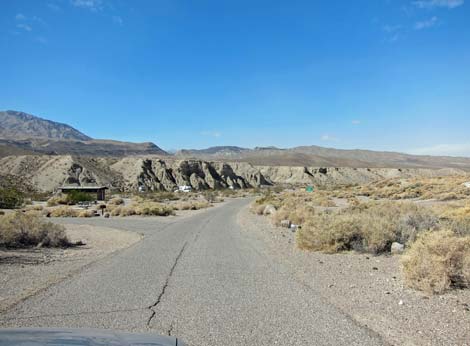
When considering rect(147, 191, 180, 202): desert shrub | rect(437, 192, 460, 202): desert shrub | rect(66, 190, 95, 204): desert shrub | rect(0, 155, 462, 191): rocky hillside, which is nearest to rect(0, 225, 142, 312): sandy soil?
rect(437, 192, 460, 202): desert shrub

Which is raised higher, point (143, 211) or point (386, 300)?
point (386, 300)

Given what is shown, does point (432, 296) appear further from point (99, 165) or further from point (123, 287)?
point (99, 165)

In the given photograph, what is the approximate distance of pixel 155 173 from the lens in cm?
11388

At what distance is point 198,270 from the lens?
10.7m

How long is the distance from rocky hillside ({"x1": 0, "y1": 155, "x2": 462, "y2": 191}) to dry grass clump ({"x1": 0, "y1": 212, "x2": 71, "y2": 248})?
73.6 meters

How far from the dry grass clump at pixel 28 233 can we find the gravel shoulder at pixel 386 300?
32.1 ft

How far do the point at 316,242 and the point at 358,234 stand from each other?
143 centimetres

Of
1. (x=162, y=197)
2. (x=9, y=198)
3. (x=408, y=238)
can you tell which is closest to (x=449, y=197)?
(x=408, y=238)

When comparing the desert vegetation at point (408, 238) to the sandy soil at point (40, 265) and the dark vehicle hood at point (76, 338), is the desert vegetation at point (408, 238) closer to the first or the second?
the dark vehicle hood at point (76, 338)

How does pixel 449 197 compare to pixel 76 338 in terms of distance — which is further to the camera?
pixel 449 197

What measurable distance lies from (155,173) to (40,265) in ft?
337

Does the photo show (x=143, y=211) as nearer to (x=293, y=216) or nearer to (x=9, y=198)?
(x=9, y=198)

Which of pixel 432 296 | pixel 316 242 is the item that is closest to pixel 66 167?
pixel 316 242

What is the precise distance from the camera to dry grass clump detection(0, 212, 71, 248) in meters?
16.0
